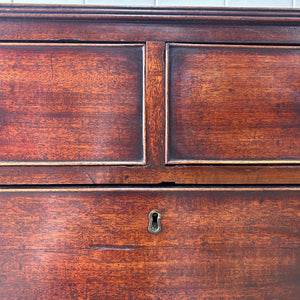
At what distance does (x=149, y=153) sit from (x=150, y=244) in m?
0.18

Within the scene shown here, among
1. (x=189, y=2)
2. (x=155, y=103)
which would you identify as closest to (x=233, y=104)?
(x=155, y=103)

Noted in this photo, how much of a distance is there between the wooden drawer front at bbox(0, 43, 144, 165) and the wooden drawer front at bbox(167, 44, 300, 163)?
77 millimetres

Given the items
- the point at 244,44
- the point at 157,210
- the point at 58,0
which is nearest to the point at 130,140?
the point at 157,210

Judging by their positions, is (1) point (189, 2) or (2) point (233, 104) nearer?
(2) point (233, 104)

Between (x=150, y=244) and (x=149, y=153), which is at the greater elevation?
(x=149, y=153)

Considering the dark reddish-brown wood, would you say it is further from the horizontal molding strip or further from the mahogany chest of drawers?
the horizontal molding strip

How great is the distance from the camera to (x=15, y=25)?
1.65 ft

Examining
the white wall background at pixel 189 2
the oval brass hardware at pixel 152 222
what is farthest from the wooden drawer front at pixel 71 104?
the white wall background at pixel 189 2

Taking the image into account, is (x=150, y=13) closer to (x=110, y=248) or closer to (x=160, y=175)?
(x=160, y=175)

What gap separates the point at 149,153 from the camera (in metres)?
0.53

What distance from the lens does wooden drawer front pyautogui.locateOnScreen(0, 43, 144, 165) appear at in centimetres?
51

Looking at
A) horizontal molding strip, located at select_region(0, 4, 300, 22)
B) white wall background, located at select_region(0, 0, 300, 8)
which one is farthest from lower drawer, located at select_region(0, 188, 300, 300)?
white wall background, located at select_region(0, 0, 300, 8)

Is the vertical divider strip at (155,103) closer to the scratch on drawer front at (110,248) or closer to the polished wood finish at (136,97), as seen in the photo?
the polished wood finish at (136,97)

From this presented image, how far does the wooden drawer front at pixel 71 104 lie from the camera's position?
511 mm
